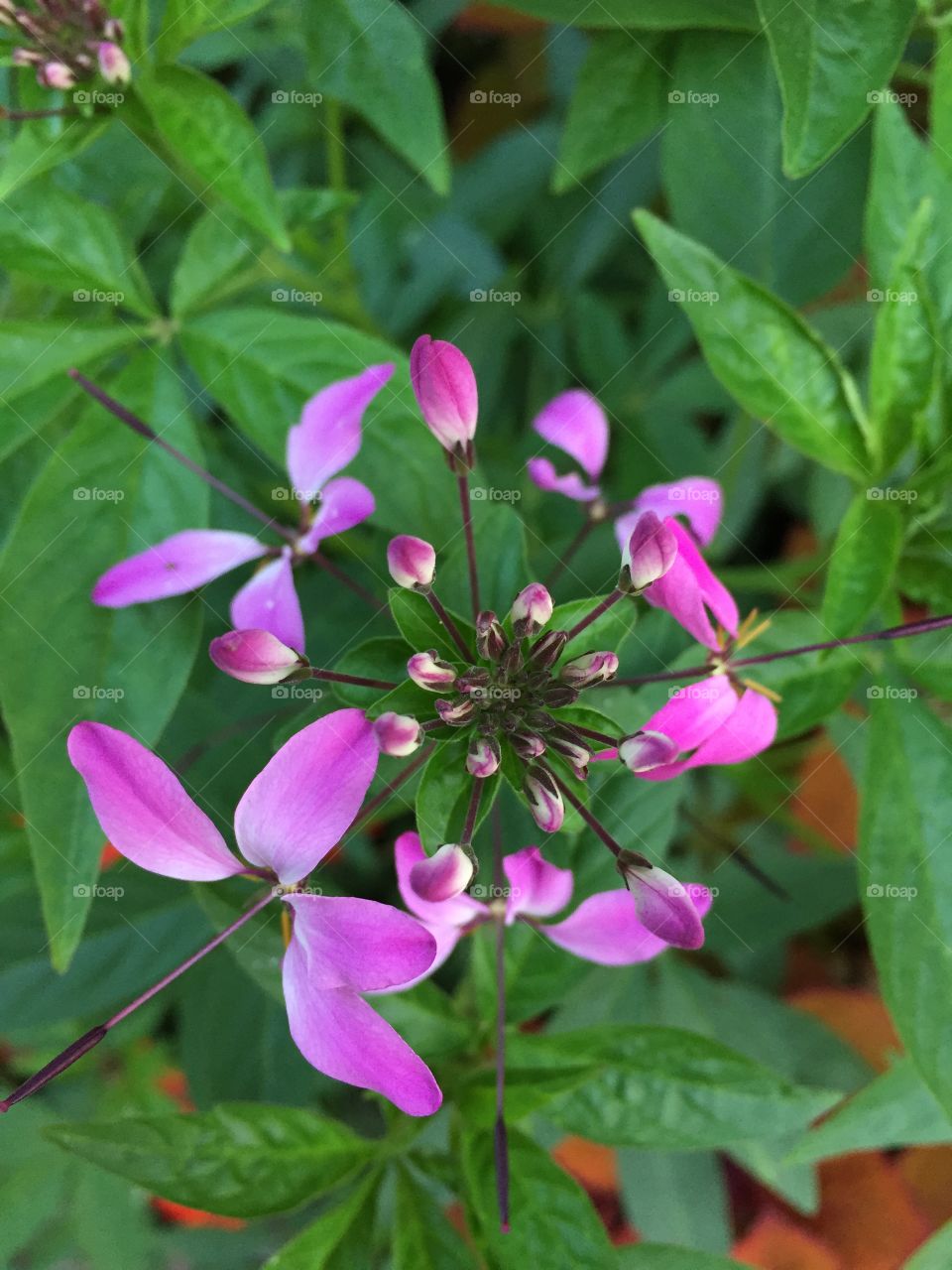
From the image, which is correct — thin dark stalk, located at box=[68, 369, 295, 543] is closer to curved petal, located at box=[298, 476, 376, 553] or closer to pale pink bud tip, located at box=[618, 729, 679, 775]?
curved petal, located at box=[298, 476, 376, 553]

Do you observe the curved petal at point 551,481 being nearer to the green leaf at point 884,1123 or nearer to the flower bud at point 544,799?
the flower bud at point 544,799

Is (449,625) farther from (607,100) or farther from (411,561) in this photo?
(607,100)

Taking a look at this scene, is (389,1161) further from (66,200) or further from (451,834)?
(66,200)

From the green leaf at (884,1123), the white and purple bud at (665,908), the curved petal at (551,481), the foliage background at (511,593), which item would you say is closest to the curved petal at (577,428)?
the curved petal at (551,481)

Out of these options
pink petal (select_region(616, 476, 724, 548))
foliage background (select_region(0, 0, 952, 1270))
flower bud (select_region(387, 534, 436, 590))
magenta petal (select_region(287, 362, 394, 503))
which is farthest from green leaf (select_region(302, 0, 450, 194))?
flower bud (select_region(387, 534, 436, 590))

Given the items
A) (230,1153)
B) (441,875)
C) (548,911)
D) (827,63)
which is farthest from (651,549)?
(230,1153)

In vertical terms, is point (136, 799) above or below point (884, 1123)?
above
